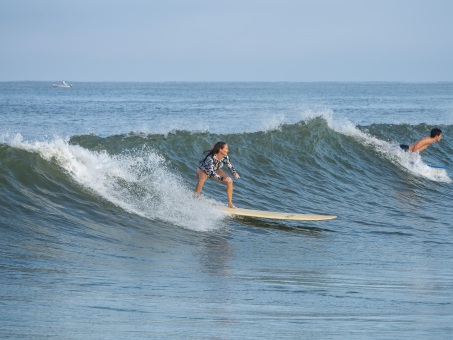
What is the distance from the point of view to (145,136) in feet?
62.9

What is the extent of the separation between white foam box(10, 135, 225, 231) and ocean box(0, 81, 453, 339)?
4 centimetres

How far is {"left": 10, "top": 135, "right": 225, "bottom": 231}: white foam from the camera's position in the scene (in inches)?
491

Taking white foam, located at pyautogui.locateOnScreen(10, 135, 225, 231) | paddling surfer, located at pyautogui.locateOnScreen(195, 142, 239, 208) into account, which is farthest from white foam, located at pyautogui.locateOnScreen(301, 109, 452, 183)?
paddling surfer, located at pyautogui.locateOnScreen(195, 142, 239, 208)

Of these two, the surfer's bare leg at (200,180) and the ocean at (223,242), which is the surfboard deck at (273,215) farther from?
the surfer's bare leg at (200,180)

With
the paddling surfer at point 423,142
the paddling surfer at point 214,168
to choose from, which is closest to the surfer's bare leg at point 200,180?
the paddling surfer at point 214,168

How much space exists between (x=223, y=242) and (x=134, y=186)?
3228mm

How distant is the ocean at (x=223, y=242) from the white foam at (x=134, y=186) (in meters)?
0.04

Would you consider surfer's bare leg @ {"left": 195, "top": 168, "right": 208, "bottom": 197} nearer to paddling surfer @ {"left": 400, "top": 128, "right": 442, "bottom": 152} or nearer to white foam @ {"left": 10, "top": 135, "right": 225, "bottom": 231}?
white foam @ {"left": 10, "top": 135, "right": 225, "bottom": 231}

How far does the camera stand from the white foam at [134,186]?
40.9 ft

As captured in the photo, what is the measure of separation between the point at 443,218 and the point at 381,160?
6240 mm

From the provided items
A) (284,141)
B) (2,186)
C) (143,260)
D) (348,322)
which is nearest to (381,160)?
(284,141)

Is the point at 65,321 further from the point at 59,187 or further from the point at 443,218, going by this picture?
the point at 443,218

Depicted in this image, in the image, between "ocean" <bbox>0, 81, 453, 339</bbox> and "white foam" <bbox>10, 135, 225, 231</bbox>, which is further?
"white foam" <bbox>10, 135, 225, 231</bbox>

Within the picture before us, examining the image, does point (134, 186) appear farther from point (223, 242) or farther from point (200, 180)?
point (223, 242)
